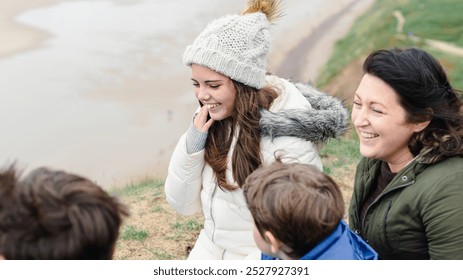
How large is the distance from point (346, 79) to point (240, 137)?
10.3 meters

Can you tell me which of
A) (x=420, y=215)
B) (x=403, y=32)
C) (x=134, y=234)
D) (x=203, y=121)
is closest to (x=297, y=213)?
(x=420, y=215)

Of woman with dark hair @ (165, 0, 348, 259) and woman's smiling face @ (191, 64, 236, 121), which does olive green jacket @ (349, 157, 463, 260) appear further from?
woman's smiling face @ (191, 64, 236, 121)

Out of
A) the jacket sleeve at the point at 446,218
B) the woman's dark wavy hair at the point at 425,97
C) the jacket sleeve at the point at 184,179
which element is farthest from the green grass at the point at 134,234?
the jacket sleeve at the point at 446,218

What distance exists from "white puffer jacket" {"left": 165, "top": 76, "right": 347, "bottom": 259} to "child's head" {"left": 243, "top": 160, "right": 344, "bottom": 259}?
2.37ft

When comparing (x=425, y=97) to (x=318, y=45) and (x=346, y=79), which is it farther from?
(x=318, y=45)

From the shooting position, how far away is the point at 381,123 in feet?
9.21

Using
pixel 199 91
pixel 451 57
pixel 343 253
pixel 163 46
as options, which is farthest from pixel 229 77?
pixel 163 46

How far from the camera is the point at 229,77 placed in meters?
3.19

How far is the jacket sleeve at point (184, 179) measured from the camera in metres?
3.27

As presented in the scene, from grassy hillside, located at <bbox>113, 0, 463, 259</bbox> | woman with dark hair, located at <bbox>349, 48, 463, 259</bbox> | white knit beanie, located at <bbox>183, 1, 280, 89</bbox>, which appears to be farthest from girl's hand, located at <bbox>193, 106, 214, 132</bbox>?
grassy hillside, located at <bbox>113, 0, 463, 259</bbox>

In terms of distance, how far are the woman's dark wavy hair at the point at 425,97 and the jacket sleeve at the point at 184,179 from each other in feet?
3.23

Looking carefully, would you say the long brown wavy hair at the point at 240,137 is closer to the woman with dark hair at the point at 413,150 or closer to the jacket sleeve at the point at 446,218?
the woman with dark hair at the point at 413,150

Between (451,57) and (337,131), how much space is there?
9.92 meters

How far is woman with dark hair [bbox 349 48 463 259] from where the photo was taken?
2631 millimetres
